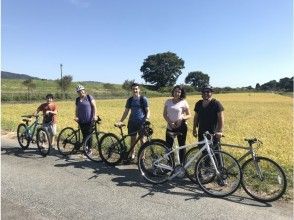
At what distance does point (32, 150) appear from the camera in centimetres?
1066

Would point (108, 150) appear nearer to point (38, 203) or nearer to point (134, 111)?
point (134, 111)

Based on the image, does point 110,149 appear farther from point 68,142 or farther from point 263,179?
point 263,179

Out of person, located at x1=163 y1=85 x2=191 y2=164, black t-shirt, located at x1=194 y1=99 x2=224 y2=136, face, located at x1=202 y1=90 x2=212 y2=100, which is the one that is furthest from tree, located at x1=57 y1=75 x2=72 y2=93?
face, located at x1=202 y1=90 x2=212 y2=100

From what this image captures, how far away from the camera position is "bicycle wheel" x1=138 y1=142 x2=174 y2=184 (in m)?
7.70

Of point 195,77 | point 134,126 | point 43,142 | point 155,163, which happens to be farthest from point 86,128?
point 195,77

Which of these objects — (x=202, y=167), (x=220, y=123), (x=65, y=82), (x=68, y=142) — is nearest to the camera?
(x=202, y=167)

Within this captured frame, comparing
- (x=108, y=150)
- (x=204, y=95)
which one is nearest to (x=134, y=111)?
(x=108, y=150)

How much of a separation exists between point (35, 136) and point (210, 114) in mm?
5318

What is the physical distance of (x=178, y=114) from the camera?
8031 millimetres

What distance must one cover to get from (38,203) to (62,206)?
426 millimetres

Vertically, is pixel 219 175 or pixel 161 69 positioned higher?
pixel 161 69

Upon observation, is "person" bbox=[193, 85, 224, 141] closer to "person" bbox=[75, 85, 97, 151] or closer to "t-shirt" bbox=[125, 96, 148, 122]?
"t-shirt" bbox=[125, 96, 148, 122]

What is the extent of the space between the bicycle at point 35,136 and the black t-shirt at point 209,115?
4.12 meters

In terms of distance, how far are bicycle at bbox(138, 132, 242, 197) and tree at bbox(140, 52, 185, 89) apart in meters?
110
